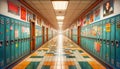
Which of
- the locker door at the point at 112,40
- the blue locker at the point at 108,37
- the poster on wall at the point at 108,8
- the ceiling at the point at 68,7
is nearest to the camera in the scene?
the locker door at the point at 112,40

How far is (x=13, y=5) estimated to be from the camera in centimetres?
529

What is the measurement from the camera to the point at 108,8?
502 centimetres

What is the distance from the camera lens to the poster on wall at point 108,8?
186 inches

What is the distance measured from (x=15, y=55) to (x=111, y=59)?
3998mm

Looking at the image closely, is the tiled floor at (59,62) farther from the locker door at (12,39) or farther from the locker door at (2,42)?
the locker door at (2,42)

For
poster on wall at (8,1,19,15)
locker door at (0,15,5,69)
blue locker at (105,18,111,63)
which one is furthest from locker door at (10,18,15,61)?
blue locker at (105,18,111,63)

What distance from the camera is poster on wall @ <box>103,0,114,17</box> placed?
473cm

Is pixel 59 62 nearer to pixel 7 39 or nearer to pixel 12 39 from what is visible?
pixel 12 39

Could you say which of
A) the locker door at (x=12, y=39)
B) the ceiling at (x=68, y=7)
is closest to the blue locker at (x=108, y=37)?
the ceiling at (x=68, y=7)

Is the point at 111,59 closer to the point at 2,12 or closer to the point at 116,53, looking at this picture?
the point at 116,53

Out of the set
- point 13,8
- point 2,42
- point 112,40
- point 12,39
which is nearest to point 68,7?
point 13,8

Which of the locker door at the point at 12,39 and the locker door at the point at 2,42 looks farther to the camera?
the locker door at the point at 12,39

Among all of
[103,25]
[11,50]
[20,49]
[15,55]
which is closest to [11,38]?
[11,50]

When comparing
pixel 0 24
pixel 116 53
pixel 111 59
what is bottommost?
pixel 111 59
